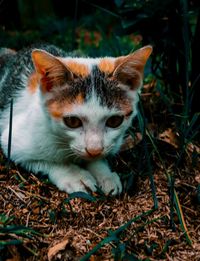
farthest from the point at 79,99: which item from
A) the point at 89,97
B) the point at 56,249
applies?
the point at 56,249

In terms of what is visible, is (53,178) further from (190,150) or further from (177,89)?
(177,89)

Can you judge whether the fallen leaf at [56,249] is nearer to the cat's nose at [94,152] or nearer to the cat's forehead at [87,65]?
the cat's nose at [94,152]

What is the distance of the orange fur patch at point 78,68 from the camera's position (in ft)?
9.09

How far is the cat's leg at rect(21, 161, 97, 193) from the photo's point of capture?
113 inches

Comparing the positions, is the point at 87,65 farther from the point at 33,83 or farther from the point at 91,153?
the point at 91,153

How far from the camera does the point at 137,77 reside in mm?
2838

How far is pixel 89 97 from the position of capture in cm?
266

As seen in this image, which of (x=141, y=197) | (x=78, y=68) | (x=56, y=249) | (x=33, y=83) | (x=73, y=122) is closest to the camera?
(x=56, y=249)

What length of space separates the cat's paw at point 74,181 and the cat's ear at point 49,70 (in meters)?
0.61

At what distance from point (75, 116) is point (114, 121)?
271 millimetres

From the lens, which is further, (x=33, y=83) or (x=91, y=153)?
(x=33, y=83)

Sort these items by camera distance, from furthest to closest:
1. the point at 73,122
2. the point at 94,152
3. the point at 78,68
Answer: the point at 78,68
the point at 73,122
the point at 94,152

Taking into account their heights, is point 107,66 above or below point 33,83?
above

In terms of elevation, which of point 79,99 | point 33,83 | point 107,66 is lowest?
point 33,83
